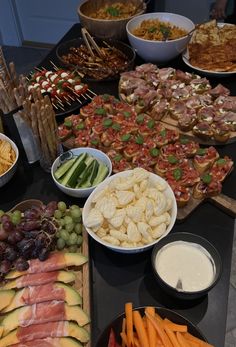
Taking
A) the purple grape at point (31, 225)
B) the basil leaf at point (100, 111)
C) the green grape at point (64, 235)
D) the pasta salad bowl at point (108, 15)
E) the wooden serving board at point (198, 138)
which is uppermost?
the pasta salad bowl at point (108, 15)

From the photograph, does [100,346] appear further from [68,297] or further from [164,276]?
[164,276]

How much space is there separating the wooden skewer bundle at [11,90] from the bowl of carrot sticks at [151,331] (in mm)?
865

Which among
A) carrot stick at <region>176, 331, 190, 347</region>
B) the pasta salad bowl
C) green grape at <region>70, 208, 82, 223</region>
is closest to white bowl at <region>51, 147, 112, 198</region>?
green grape at <region>70, 208, 82, 223</region>

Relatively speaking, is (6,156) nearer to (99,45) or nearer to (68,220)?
(68,220)

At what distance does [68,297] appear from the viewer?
1.00 metres

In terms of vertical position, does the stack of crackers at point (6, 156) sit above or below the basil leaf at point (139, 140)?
above

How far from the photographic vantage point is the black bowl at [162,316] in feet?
2.99

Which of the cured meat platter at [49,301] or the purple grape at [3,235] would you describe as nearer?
the cured meat platter at [49,301]

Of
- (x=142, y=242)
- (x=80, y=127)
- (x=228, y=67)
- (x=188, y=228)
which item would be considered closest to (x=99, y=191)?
(x=142, y=242)

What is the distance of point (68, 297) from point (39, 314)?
0.09m

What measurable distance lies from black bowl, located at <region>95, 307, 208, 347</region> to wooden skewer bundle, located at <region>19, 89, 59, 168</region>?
716mm

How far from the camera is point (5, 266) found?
3.47ft

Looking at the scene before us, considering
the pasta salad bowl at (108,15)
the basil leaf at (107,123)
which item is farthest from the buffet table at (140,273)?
the pasta salad bowl at (108,15)

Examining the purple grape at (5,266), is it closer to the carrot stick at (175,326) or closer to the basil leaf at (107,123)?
the carrot stick at (175,326)
